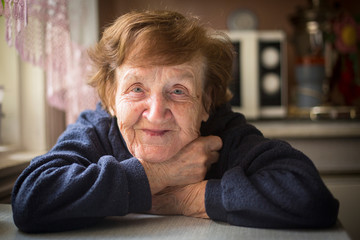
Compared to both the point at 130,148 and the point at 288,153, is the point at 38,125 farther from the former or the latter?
the point at 288,153

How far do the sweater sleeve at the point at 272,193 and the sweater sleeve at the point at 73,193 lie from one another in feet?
0.51

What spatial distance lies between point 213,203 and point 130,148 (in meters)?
0.23

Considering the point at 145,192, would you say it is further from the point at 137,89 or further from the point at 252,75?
the point at 252,75

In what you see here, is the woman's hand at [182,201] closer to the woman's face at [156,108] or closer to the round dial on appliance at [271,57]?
the woman's face at [156,108]

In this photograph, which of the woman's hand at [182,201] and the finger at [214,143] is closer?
the woman's hand at [182,201]

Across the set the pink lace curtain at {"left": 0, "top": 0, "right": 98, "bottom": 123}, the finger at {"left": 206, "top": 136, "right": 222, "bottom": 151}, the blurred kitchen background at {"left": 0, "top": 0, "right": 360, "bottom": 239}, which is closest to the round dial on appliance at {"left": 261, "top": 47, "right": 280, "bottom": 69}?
the blurred kitchen background at {"left": 0, "top": 0, "right": 360, "bottom": 239}

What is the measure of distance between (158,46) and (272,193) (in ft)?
1.27

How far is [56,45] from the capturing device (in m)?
1.38

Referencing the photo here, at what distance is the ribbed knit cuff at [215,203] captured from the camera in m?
0.84

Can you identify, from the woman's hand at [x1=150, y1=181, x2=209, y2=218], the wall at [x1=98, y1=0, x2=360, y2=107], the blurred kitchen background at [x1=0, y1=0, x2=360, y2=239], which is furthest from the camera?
the wall at [x1=98, y1=0, x2=360, y2=107]

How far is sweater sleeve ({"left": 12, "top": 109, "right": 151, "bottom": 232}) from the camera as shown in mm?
781

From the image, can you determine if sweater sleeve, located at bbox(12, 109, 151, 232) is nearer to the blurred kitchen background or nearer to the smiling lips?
the smiling lips

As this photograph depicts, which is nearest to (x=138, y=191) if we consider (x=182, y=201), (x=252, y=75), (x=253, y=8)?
(x=182, y=201)

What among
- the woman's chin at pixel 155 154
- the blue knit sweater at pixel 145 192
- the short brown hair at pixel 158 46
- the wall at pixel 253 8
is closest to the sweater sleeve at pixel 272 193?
the blue knit sweater at pixel 145 192
